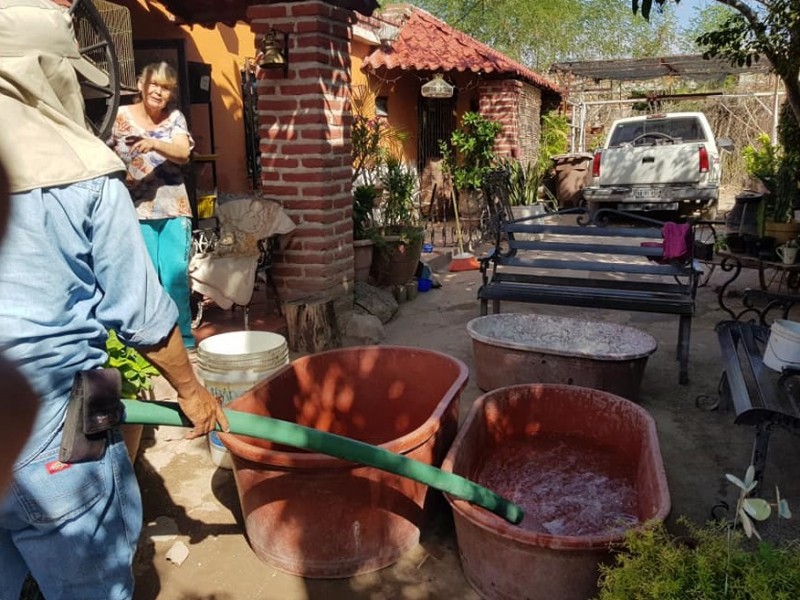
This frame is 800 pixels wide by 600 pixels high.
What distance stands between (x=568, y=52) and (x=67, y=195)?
1065 inches

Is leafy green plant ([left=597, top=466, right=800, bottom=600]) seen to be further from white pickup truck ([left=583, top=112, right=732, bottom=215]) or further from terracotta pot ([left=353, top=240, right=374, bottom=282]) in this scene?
white pickup truck ([left=583, top=112, right=732, bottom=215])

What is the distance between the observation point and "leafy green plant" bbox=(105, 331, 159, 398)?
9.10 feet

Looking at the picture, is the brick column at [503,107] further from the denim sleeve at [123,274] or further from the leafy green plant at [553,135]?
the denim sleeve at [123,274]

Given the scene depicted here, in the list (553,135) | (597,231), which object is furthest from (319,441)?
(553,135)

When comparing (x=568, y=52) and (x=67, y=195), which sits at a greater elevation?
(x=568, y=52)

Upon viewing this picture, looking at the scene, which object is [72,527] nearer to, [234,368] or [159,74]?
[234,368]

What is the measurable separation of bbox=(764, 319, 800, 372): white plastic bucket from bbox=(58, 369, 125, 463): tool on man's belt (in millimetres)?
2747

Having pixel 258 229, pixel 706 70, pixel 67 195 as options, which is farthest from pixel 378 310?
pixel 706 70

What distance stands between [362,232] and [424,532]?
138 inches

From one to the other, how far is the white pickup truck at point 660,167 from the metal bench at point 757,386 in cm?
730

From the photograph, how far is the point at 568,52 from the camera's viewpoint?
25.8m

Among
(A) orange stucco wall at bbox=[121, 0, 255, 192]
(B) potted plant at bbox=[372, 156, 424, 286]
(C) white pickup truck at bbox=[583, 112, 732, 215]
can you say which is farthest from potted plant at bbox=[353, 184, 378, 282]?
(C) white pickup truck at bbox=[583, 112, 732, 215]

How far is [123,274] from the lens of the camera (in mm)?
1566

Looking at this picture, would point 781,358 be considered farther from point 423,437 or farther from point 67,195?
point 67,195
